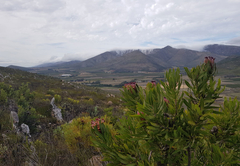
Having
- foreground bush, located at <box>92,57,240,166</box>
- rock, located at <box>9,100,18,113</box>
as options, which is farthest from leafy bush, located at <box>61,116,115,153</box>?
rock, located at <box>9,100,18,113</box>

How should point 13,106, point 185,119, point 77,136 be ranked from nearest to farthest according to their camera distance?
point 185,119 < point 77,136 < point 13,106

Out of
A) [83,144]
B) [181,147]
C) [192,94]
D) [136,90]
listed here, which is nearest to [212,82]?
[192,94]

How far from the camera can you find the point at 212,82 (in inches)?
37.8

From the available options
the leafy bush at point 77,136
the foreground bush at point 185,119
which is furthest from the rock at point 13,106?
the foreground bush at point 185,119

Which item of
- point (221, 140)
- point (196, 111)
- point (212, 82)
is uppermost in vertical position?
point (212, 82)

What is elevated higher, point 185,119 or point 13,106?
point 185,119

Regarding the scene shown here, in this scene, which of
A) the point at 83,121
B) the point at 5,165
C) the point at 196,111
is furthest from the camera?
the point at 83,121

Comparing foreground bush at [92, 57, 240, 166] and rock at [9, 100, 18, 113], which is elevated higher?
foreground bush at [92, 57, 240, 166]

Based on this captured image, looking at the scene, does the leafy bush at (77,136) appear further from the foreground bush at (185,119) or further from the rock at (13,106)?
the rock at (13,106)

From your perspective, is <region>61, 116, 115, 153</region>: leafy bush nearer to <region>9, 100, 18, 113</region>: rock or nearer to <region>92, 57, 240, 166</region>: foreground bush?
<region>92, 57, 240, 166</region>: foreground bush

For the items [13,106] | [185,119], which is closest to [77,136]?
[185,119]

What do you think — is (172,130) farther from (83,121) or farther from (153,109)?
(83,121)

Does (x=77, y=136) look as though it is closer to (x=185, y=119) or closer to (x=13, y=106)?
(x=185, y=119)

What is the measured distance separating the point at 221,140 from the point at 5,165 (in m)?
4.15
